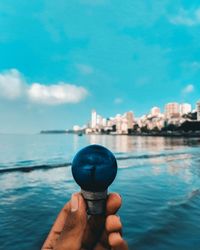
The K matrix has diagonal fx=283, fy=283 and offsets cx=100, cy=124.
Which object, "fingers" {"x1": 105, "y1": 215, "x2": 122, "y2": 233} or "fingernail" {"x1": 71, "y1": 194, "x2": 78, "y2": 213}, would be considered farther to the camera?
"fingers" {"x1": 105, "y1": 215, "x2": 122, "y2": 233}

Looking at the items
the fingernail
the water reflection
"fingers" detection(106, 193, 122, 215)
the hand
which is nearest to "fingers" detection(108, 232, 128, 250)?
the hand

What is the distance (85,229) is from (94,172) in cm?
46

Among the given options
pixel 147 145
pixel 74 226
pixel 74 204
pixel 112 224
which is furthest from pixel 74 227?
pixel 147 145

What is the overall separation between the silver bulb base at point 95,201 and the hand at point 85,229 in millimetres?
42

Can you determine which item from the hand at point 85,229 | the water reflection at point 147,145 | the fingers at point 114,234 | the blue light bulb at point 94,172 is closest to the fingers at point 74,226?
the hand at point 85,229

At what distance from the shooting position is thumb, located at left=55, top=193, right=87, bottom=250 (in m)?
1.95

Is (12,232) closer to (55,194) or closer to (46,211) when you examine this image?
(46,211)

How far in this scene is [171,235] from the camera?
251 inches

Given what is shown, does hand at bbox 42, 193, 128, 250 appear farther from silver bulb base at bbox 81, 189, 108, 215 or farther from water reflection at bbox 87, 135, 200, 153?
water reflection at bbox 87, 135, 200, 153

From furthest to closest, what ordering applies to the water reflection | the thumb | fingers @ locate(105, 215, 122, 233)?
the water reflection → fingers @ locate(105, 215, 122, 233) → the thumb

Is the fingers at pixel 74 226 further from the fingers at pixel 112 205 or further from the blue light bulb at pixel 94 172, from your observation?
the fingers at pixel 112 205

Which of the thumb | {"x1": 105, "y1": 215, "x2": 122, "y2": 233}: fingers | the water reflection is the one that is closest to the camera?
the thumb

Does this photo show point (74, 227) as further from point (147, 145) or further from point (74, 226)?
point (147, 145)

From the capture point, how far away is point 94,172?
2.00m
